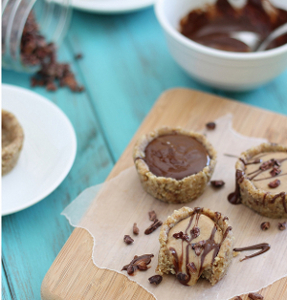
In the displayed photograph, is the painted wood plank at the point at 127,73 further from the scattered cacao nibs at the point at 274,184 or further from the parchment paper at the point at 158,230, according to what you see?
the scattered cacao nibs at the point at 274,184

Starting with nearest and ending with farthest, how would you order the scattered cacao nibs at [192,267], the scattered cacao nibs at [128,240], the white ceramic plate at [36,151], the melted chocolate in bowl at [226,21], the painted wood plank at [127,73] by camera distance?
the scattered cacao nibs at [192,267] < the scattered cacao nibs at [128,240] < the white ceramic plate at [36,151] < the painted wood plank at [127,73] < the melted chocolate in bowl at [226,21]

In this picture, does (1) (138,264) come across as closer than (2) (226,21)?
Yes

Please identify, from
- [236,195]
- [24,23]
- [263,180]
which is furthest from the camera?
[24,23]

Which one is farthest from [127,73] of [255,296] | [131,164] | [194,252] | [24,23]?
[255,296]

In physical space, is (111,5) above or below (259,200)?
above

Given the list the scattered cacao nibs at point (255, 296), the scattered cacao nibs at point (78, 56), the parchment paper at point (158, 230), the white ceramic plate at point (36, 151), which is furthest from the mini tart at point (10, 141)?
the scattered cacao nibs at point (255, 296)

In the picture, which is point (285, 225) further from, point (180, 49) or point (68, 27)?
point (68, 27)

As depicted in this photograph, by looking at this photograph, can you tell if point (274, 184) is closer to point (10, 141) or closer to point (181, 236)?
point (181, 236)
